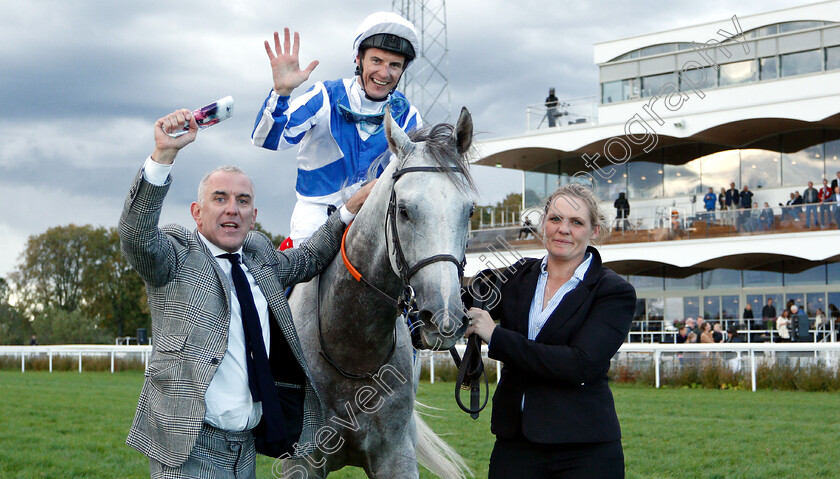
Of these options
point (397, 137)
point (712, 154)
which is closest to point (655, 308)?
point (712, 154)

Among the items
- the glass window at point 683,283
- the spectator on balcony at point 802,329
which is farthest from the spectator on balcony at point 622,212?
the spectator on balcony at point 802,329

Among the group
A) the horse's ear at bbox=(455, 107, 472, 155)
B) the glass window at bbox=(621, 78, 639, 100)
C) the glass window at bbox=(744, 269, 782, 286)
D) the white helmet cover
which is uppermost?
the glass window at bbox=(621, 78, 639, 100)

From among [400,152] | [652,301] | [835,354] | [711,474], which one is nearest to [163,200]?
[400,152]

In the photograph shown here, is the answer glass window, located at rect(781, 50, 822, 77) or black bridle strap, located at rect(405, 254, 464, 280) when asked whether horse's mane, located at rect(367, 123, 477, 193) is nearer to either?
black bridle strap, located at rect(405, 254, 464, 280)

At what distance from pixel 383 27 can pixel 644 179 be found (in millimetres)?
22377

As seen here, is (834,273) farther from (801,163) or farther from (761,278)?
(801,163)

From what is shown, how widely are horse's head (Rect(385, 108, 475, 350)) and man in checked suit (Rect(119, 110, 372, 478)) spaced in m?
0.49

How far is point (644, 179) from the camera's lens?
80.7ft

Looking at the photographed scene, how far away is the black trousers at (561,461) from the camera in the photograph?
104 inches

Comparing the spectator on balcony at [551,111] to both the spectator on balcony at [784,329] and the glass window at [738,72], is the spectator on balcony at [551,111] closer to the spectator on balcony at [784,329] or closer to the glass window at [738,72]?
the glass window at [738,72]

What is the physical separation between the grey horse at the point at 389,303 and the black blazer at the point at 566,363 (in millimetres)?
420

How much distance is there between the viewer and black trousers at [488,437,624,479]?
264 centimetres

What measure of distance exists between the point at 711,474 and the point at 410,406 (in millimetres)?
3175

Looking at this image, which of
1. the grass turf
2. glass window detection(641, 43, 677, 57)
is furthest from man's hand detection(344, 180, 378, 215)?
glass window detection(641, 43, 677, 57)
